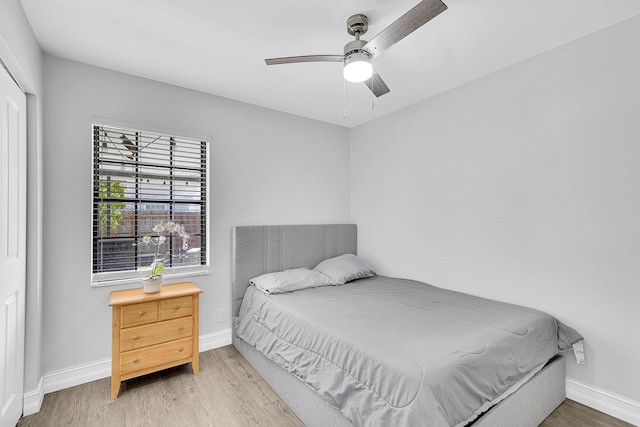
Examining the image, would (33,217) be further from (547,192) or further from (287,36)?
(547,192)

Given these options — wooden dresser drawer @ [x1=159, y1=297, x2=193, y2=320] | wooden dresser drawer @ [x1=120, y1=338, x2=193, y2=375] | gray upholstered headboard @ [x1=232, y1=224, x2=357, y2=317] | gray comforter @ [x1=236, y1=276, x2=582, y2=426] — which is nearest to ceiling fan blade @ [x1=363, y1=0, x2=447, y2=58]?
gray comforter @ [x1=236, y1=276, x2=582, y2=426]

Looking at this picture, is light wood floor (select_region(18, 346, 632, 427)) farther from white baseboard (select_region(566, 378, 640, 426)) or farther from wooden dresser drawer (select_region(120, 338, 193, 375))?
wooden dresser drawer (select_region(120, 338, 193, 375))

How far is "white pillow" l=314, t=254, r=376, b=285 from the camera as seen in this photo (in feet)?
10.3

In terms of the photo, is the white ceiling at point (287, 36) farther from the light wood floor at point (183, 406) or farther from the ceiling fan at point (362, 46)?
the light wood floor at point (183, 406)

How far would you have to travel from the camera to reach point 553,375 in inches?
80.6

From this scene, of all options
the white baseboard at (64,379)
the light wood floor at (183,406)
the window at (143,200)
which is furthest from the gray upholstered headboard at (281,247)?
the white baseboard at (64,379)

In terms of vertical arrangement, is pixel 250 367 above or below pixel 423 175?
below

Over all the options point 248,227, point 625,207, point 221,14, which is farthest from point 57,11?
point 625,207

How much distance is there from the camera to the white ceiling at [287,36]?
1.80 meters

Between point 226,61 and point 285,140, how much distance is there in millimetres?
1237

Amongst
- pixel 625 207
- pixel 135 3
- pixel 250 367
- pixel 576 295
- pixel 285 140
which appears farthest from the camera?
pixel 285 140

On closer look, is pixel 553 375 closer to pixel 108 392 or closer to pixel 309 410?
pixel 309 410

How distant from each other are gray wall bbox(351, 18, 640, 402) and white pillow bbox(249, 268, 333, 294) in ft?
3.48

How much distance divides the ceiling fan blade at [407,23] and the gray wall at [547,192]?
144 centimetres
